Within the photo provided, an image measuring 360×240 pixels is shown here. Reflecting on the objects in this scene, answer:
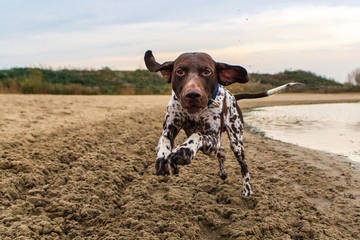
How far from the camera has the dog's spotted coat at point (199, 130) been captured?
3.79 m

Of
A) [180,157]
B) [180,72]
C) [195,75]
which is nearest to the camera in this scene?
[180,157]

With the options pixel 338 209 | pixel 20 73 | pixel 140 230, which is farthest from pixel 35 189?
pixel 20 73

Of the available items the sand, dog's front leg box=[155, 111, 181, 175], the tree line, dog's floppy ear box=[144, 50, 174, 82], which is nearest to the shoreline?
the sand

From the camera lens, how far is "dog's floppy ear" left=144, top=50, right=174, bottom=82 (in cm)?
454

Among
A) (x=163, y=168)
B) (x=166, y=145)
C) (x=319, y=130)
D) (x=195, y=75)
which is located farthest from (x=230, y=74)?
(x=319, y=130)

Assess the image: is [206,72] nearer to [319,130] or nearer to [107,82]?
[319,130]

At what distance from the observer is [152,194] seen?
532cm

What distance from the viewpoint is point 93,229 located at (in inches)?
163

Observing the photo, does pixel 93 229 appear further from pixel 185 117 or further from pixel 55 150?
pixel 55 150

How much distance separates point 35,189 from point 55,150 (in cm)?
211

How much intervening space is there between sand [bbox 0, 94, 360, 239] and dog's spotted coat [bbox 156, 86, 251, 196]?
0.69m

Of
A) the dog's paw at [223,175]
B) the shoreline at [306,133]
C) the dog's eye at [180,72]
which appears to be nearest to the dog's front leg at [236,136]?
the dog's paw at [223,175]

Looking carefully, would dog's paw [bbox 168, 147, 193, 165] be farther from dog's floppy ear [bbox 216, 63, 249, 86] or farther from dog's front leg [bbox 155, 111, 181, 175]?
dog's floppy ear [bbox 216, 63, 249, 86]

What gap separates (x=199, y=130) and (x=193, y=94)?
36.5 inches
